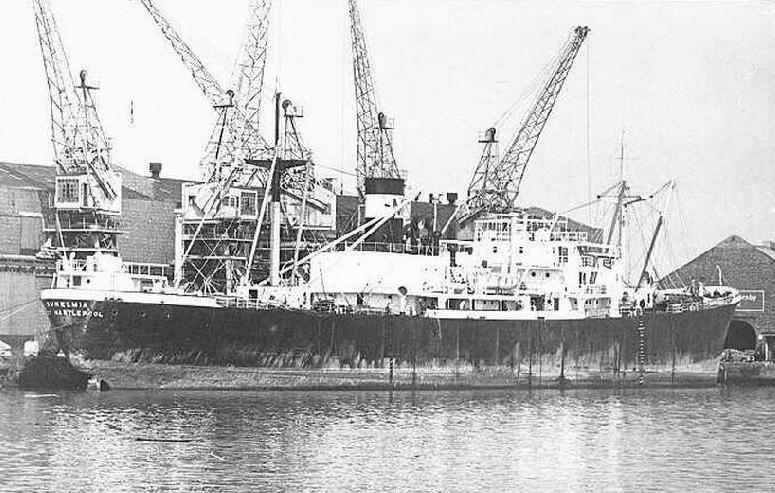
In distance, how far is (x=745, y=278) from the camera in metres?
75.3

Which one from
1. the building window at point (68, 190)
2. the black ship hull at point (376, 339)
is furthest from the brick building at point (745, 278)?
the building window at point (68, 190)

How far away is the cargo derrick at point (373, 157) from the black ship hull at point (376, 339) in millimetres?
7796

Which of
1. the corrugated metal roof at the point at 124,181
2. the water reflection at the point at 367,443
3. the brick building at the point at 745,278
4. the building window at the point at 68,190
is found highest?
the corrugated metal roof at the point at 124,181

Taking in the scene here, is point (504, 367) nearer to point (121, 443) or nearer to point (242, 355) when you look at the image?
point (242, 355)

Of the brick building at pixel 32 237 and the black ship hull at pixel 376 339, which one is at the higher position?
the brick building at pixel 32 237

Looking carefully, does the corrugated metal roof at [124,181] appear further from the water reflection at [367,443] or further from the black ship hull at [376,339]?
the water reflection at [367,443]

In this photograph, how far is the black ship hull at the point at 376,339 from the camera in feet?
177

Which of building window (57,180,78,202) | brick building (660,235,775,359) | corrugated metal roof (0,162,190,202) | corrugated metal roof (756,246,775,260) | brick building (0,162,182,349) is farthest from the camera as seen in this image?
corrugated metal roof (756,246,775,260)

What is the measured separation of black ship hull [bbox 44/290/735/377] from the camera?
54.0 metres

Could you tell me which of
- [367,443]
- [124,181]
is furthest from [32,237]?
[367,443]

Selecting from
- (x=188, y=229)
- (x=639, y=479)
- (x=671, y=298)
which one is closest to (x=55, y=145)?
(x=188, y=229)

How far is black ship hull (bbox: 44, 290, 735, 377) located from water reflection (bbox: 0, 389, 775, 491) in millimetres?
2019

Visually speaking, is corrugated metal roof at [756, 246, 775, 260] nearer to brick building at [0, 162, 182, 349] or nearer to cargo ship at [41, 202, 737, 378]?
cargo ship at [41, 202, 737, 378]

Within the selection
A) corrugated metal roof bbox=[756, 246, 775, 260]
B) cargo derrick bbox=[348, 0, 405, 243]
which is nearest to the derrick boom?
cargo derrick bbox=[348, 0, 405, 243]
